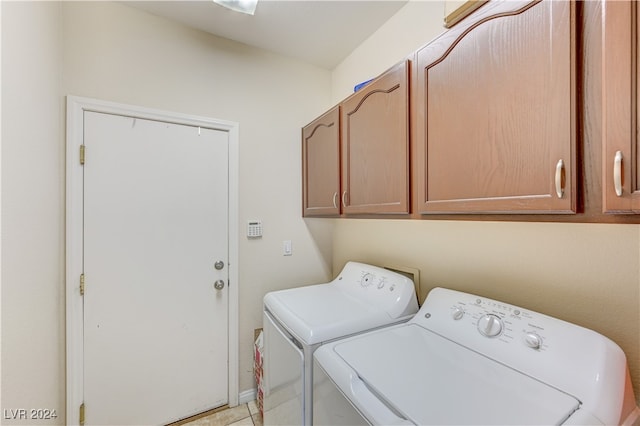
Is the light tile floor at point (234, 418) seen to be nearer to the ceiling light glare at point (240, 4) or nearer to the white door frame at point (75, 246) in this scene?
the white door frame at point (75, 246)

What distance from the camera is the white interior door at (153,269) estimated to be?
60.8 inches

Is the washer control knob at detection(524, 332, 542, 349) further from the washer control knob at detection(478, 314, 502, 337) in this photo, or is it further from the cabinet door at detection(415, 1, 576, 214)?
the cabinet door at detection(415, 1, 576, 214)

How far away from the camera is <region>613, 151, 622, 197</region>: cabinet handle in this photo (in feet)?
1.98

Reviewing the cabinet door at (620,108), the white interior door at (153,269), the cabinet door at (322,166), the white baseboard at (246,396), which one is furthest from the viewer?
the white baseboard at (246,396)

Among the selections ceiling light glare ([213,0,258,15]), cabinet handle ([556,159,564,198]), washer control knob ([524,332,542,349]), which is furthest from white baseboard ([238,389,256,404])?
ceiling light glare ([213,0,258,15])

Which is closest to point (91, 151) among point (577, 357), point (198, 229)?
point (198, 229)

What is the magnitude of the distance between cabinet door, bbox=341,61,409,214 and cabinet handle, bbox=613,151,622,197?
0.63 m

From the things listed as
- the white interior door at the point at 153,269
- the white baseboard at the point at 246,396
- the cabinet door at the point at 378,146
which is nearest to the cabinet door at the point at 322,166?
the cabinet door at the point at 378,146

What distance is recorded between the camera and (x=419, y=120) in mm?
1111

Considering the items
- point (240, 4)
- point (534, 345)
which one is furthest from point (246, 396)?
point (240, 4)

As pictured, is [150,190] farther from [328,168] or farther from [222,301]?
[328,168]

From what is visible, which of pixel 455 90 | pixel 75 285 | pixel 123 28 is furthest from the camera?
pixel 123 28

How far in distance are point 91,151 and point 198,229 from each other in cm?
73

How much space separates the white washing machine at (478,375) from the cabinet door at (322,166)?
0.87m
